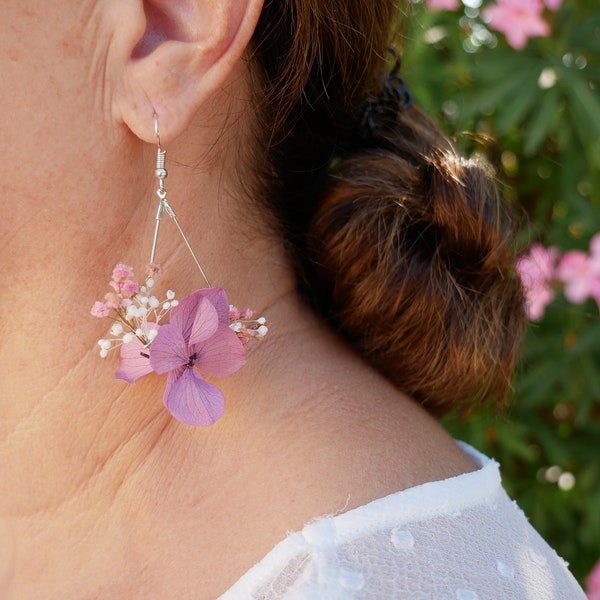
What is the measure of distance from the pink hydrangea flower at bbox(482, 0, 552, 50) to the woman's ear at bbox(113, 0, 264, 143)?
1399 millimetres

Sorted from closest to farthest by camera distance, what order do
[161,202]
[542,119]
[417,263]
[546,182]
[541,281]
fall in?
[161,202]
[417,263]
[541,281]
[542,119]
[546,182]

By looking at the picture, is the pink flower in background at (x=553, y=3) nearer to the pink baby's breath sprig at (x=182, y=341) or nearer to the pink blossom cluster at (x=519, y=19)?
the pink blossom cluster at (x=519, y=19)

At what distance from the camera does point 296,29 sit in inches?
49.4

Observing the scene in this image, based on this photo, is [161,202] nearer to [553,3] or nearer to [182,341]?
[182,341]

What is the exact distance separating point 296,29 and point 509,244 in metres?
0.51

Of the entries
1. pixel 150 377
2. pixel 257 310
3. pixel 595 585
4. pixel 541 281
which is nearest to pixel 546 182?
pixel 541 281

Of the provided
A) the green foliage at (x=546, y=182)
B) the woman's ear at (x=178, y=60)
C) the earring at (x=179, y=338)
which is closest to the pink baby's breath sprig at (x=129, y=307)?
the earring at (x=179, y=338)

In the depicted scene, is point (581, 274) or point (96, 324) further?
point (581, 274)

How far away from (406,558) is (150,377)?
0.43 m

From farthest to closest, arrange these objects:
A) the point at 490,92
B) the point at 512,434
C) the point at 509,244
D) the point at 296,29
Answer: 1. the point at 512,434
2. the point at 490,92
3. the point at 509,244
4. the point at 296,29

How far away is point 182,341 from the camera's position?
3.59 feet

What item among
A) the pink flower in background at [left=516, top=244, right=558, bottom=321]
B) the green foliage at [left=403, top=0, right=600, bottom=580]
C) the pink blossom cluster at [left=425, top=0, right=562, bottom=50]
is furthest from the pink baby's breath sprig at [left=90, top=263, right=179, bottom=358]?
the pink blossom cluster at [left=425, top=0, right=562, bottom=50]

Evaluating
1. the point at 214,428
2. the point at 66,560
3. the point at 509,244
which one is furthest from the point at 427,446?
the point at 66,560

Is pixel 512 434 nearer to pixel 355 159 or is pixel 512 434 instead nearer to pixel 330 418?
pixel 355 159
